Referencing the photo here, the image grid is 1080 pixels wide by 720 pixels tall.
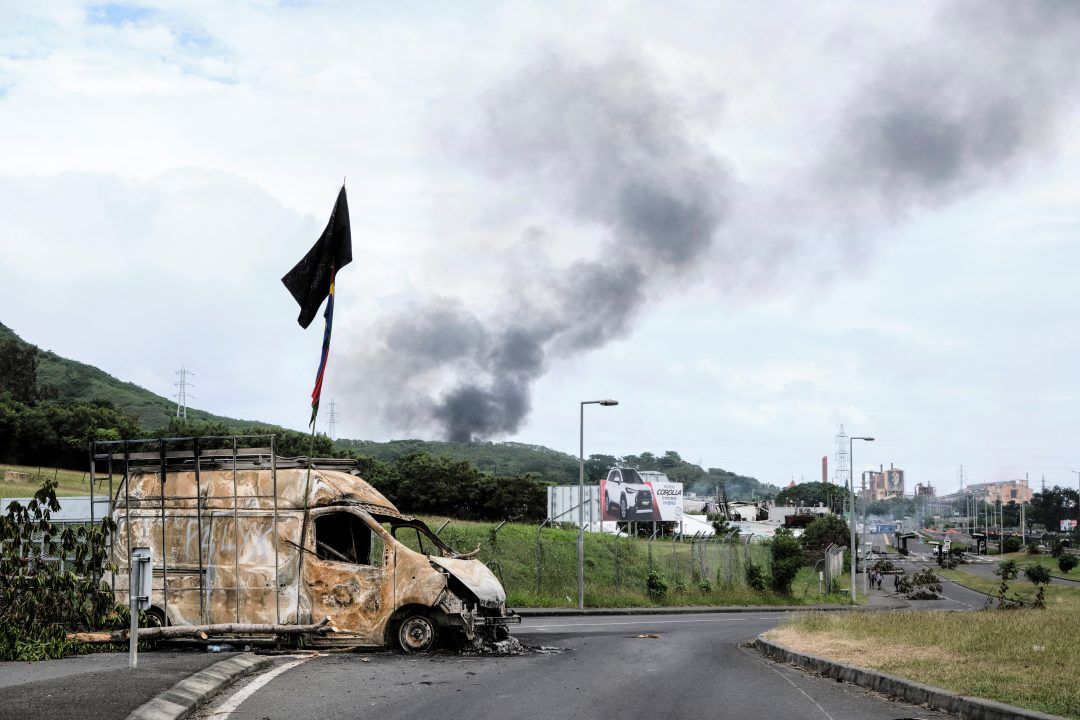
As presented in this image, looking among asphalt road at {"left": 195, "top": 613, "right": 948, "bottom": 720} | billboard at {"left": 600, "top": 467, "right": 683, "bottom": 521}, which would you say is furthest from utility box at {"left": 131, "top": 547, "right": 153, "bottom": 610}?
billboard at {"left": 600, "top": 467, "right": 683, "bottom": 521}

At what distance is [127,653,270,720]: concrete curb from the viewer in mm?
8391

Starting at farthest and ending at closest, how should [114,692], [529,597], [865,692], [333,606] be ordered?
[529,597], [333,606], [865,692], [114,692]

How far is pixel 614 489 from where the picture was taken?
279 ft

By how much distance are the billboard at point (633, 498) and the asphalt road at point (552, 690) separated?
6888 centimetres

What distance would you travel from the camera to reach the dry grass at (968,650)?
10.5 meters

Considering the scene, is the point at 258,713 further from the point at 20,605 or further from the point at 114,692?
the point at 20,605

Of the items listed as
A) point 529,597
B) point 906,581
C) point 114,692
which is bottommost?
point 906,581

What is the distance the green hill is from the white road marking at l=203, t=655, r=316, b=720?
100164mm

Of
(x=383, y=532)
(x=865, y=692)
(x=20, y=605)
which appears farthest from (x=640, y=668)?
(x=20, y=605)

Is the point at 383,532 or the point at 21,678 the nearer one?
the point at 21,678

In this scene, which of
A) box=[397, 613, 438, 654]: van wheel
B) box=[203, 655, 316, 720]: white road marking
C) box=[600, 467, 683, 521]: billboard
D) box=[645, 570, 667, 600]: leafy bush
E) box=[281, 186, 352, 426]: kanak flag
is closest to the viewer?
box=[203, 655, 316, 720]: white road marking

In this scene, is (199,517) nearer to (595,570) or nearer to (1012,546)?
(595,570)

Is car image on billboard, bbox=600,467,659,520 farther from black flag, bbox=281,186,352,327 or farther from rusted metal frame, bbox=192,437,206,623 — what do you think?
rusted metal frame, bbox=192,437,206,623

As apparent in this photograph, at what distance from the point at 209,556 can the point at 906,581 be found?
188 ft
